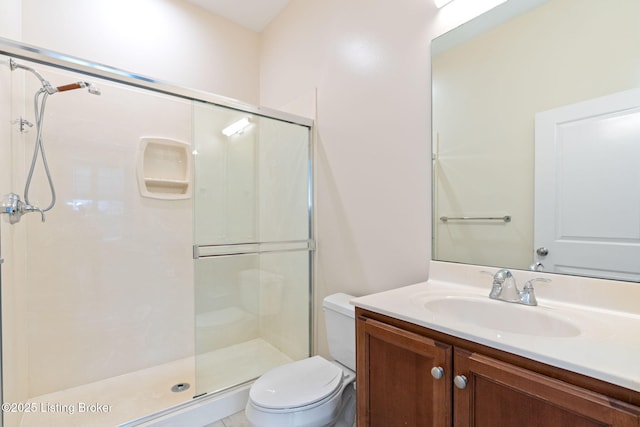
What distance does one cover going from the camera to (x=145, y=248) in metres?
2.31

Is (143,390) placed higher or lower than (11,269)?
lower

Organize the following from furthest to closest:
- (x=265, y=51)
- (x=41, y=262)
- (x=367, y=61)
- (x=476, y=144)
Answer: (x=265, y=51) → (x=41, y=262) → (x=367, y=61) → (x=476, y=144)

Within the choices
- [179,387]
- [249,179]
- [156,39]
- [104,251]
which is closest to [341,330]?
[249,179]

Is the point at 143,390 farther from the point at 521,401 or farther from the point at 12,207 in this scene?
the point at 521,401

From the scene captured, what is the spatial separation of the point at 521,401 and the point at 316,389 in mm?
870

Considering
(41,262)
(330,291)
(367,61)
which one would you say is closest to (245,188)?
(330,291)

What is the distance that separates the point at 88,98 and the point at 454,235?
251 centimetres

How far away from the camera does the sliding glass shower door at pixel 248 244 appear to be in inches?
74.3

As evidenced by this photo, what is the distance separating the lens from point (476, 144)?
133 cm

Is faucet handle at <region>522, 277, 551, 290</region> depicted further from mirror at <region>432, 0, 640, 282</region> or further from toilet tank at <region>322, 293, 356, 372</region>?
toilet tank at <region>322, 293, 356, 372</region>

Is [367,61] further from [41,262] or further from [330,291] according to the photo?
[41,262]

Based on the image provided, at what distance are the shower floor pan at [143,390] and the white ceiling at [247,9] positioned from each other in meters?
2.70

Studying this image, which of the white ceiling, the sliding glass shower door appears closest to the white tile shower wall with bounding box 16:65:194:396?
the sliding glass shower door

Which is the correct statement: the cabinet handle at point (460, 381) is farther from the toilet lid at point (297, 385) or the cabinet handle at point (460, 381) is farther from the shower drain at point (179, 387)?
the shower drain at point (179, 387)
